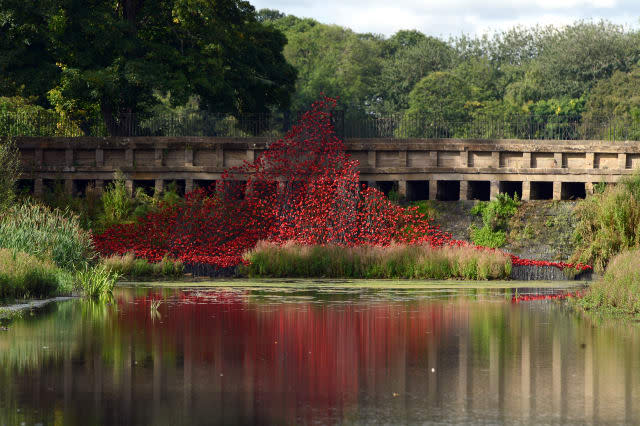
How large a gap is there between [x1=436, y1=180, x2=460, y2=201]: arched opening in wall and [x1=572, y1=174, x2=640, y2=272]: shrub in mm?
8498

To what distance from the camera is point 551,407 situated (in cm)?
1095

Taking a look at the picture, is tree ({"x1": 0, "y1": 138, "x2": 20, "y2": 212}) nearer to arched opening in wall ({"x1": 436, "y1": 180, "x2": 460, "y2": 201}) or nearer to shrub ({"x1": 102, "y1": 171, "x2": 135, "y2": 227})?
shrub ({"x1": 102, "y1": 171, "x2": 135, "y2": 227})

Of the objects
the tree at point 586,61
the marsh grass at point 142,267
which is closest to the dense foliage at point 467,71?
the tree at point 586,61

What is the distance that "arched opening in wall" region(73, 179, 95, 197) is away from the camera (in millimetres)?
Result: 39291

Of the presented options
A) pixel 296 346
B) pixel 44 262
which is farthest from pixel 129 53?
pixel 296 346

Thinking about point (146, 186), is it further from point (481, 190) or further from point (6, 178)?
point (481, 190)

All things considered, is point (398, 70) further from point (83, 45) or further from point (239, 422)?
point (239, 422)

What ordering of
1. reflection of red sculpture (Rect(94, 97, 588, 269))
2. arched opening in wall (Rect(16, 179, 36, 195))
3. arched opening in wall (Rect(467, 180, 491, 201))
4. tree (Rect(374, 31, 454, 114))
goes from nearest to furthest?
1. reflection of red sculpture (Rect(94, 97, 588, 269))
2. arched opening in wall (Rect(16, 179, 36, 195))
3. arched opening in wall (Rect(467, 180, 491, 201))
4. tree (Rect(374, 31, 454, 114))

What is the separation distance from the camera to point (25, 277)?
870 inches

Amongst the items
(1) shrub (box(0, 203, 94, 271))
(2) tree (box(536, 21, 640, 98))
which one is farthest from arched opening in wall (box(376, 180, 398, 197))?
(2) tree (box(536, 21, 640, 98))

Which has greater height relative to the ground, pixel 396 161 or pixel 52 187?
pixel 396 161

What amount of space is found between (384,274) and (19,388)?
63.0ft

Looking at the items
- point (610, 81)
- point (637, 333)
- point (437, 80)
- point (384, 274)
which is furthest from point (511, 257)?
point (437, 80)

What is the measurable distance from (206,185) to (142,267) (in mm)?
10431
